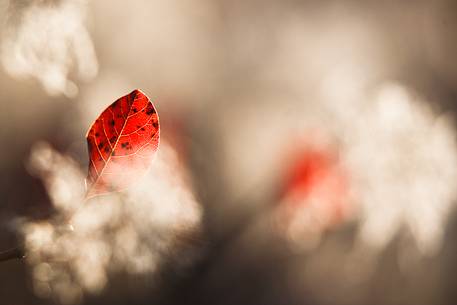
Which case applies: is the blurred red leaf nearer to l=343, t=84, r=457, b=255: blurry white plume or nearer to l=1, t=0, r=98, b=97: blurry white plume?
l=343, t=84, r=457, b=255: blurry white plume

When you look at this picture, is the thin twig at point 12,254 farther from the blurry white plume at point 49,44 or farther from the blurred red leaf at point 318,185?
the blurred red leaf at point 318,185


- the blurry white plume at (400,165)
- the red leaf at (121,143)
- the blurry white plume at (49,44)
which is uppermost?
the blurry white plume at (400,165)

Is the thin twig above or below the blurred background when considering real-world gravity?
below

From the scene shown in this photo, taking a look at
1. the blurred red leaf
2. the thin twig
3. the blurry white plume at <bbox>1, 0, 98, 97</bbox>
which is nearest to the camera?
the thin twig

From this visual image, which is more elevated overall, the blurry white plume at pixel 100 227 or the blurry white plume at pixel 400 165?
the blurry white plume at pixel 400 165

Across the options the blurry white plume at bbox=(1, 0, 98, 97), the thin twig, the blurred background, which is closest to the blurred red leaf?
the blurred background

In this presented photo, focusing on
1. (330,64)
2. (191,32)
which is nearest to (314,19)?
(330,64)

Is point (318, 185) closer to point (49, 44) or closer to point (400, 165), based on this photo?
point (400, 165)

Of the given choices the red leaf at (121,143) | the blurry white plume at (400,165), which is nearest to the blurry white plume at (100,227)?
the red leaf at (121,143)
